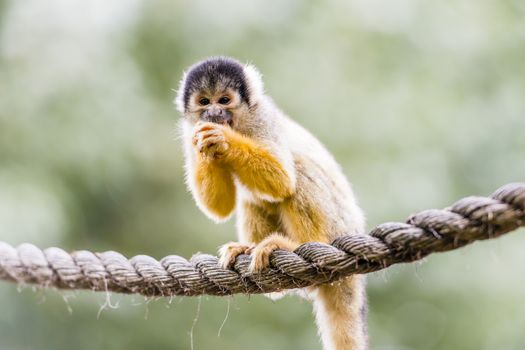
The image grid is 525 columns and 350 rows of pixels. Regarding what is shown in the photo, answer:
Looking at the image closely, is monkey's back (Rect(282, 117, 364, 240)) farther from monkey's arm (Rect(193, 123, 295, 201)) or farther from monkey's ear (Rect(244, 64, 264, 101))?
monkey's ear (Rect(244, 64, 264, 101))

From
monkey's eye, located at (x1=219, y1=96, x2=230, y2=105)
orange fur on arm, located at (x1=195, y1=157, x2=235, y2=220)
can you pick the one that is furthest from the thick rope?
monkey's eye, located at (x1=219, y1=96, x2=230, y2=105)

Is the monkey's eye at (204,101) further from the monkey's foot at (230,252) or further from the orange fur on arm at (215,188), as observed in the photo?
the monkey's foot at (230,252)

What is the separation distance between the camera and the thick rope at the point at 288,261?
212 centimetres

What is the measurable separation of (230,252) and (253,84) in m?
1.08

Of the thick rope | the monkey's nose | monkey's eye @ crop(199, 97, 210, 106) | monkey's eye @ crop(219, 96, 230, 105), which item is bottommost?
the thick rope

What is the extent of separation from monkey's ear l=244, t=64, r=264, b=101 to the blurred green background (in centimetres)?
171

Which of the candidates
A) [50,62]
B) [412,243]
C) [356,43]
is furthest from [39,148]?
[412,243]

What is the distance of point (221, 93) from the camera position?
3637mm

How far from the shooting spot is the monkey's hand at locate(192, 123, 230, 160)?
306 cm

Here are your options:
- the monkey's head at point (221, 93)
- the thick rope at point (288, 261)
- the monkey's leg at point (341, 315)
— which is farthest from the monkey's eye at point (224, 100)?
the monkey's leg at point (341, 315)

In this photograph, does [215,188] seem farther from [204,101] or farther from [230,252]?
[204,101]

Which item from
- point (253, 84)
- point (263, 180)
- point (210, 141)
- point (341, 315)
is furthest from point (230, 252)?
point (253, 84)

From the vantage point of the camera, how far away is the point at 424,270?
5.70 meters

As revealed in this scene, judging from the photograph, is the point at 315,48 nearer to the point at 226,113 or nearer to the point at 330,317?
the point at 226,113
